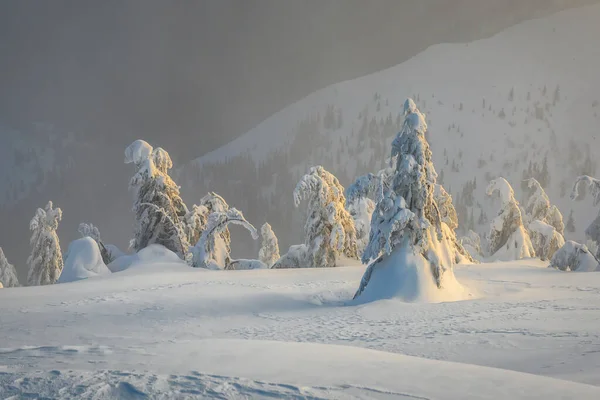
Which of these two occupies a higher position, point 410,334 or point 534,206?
point 534,206

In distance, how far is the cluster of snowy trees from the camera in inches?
617

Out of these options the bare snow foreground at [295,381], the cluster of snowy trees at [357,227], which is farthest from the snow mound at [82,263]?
the bare snow foreground at [295,381]

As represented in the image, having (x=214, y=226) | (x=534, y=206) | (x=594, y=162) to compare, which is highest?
(x=594, y=162)

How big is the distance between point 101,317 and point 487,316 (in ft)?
31.2

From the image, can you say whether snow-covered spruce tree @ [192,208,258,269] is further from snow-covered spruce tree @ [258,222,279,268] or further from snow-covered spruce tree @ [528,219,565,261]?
snow-covered spruce tree @ [258,222,279,268]

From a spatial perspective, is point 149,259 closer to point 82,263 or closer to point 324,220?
point 82,263

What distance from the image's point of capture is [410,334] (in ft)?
33.9

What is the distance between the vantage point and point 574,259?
80.2ft

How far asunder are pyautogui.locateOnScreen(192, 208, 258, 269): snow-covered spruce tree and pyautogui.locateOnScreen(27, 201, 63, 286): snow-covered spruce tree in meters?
20.5

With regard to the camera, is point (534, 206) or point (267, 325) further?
point (534, 206)

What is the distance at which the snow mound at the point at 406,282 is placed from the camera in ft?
48.8

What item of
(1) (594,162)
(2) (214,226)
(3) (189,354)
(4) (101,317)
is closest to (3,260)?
(2) (214,226)

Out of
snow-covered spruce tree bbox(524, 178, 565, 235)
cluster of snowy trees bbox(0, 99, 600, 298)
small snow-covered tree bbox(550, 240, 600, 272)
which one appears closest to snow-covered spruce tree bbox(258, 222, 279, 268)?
cluster of snowy trees bbox(0, 99, 600, 298)

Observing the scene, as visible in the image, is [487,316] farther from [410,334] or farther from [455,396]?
[455,396]
